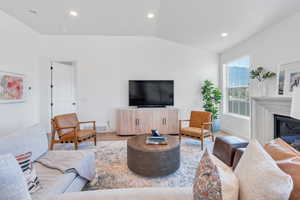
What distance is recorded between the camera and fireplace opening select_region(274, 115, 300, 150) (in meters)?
2.19

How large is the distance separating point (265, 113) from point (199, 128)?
1297 millimetres

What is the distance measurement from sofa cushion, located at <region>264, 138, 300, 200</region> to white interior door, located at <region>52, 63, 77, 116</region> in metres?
4.98

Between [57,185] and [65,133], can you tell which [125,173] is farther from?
[65,133]

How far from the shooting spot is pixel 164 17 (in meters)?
3.51

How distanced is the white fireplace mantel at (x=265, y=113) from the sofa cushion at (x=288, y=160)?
182 cm

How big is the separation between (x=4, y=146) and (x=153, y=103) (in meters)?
3.50

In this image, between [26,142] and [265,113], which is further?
[265,113]

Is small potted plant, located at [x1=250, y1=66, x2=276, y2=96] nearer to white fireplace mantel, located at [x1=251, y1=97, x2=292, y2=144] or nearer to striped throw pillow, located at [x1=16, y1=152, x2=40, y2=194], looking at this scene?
white fireplace mantel, located at [x1=251, y1=97, x2=292, y2=144]

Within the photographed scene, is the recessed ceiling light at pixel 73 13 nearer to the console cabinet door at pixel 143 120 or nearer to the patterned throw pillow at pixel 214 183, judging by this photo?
the console cabinet door at pixel 143 120

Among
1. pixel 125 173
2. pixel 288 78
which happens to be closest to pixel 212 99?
pixel 288 78

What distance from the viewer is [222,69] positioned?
4.84 metres

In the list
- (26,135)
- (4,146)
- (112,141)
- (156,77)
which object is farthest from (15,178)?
(156,77)

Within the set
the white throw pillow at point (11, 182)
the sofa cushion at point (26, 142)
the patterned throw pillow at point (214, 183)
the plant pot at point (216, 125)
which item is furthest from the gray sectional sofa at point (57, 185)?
the plant pot at point (216, 125)

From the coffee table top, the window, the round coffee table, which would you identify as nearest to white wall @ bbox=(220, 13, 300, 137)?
the window
